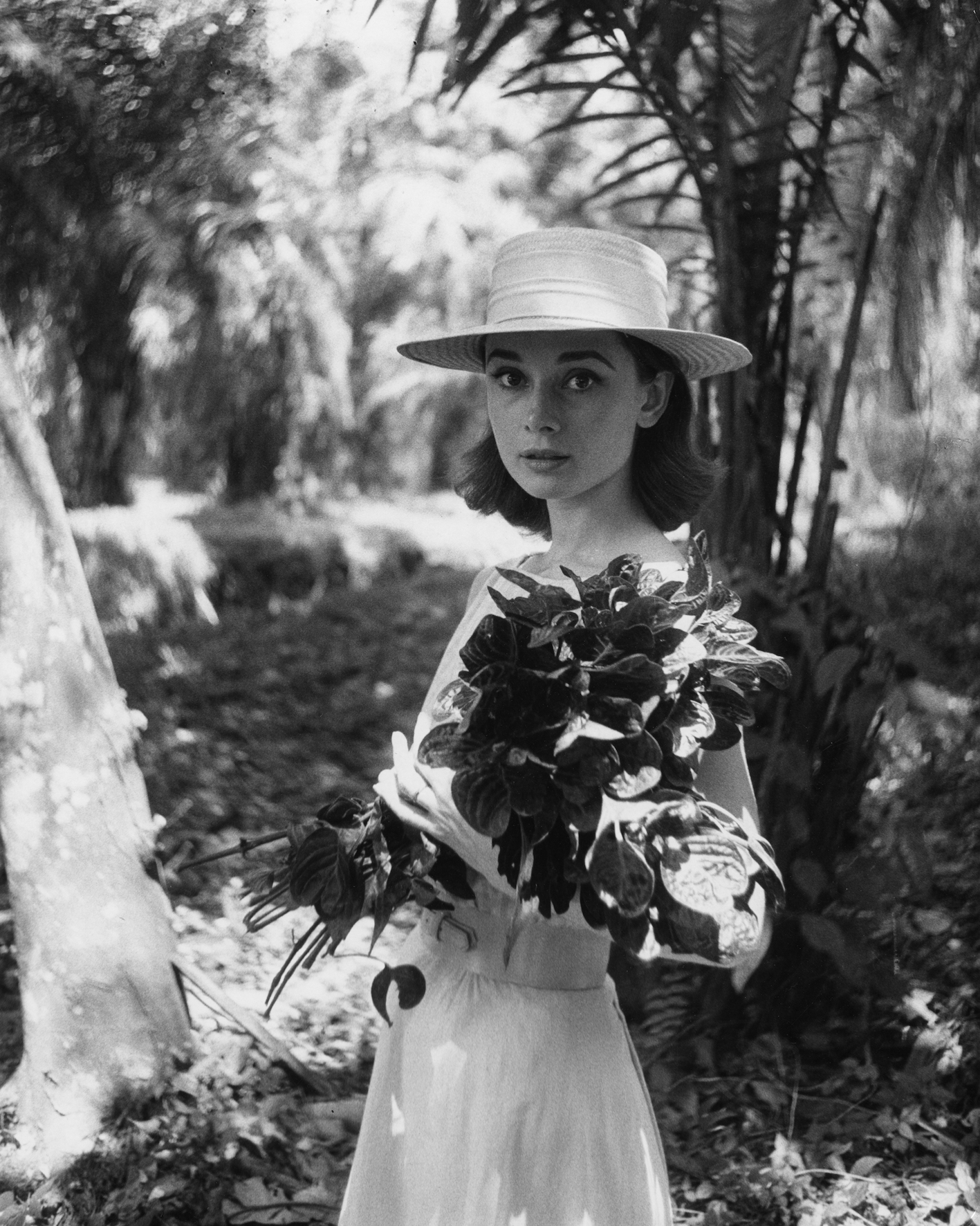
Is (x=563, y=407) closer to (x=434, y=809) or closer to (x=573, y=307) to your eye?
(x=573, y=307)

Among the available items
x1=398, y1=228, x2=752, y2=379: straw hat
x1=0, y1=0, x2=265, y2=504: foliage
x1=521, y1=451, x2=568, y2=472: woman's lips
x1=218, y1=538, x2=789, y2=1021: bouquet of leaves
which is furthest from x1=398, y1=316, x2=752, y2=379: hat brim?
x1=0, y1=0, x2=265, y2=504: foliage

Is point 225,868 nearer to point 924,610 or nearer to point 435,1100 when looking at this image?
point 435,1100

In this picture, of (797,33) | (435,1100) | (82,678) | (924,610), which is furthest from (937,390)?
(435,1100)

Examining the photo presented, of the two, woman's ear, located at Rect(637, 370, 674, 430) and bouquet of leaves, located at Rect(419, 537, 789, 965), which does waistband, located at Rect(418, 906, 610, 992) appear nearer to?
bouquet of leaves, located at Rect(419, 537, 789, 965)

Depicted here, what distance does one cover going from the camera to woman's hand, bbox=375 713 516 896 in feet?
4.67

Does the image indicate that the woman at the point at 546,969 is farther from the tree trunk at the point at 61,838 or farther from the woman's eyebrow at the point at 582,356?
the tree trunk at the point at 61,838

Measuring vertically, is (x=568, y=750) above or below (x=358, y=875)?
above

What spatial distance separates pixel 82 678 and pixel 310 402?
7645 mm

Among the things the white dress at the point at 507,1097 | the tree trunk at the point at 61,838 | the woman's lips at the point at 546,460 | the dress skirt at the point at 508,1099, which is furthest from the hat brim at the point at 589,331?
the tree trunk at the point at 61,838

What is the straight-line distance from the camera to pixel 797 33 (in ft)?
10.1

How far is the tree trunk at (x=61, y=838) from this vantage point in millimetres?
2686

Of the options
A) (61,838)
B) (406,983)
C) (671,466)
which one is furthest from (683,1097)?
(671,466)

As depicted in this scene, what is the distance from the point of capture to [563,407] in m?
1.68

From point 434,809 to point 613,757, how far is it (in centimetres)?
27
